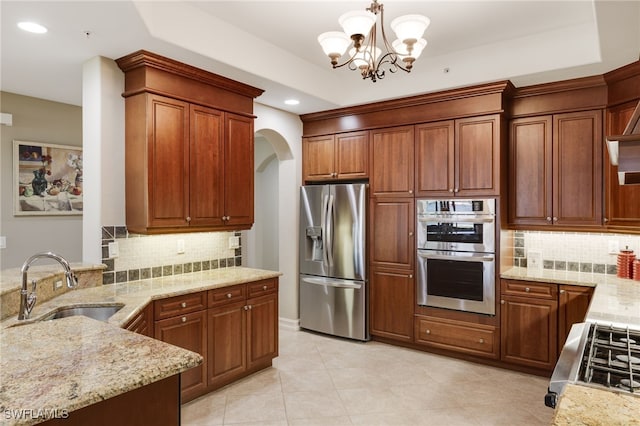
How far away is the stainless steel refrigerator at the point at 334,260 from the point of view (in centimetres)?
445

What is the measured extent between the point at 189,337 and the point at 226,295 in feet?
1.40

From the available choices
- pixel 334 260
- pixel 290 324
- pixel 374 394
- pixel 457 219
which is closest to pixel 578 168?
pixel 457 219

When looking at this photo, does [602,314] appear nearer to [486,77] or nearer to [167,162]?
[486,77]

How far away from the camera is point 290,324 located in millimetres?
4996

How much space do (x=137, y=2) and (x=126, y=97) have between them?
0.85m

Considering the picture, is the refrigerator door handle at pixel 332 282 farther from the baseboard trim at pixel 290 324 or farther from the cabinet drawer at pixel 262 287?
the cabinet drawer at pixel 262 287

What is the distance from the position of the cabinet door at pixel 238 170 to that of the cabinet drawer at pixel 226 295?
620 millimetres

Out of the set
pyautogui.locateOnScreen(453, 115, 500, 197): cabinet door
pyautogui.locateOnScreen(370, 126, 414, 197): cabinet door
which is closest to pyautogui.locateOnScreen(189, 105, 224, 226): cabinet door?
pyautogui.locateOnScreen(370, 126, 414, 197): cabinet door

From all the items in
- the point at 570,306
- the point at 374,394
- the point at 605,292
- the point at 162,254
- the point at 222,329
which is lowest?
the point at 374,394

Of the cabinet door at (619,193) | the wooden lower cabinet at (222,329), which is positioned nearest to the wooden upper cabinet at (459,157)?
the cabinet door at (619,193)

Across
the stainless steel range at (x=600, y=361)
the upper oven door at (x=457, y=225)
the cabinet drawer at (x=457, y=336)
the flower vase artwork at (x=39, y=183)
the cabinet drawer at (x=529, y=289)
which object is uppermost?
the flower vase artwork at (x=39, y=183)

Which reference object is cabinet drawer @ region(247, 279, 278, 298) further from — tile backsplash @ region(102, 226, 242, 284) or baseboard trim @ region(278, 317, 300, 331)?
baseboard trim @ region(278, 317, 300, 331)

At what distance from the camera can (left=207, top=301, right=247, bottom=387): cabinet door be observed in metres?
3.13

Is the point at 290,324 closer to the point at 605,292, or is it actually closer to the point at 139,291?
the point at 139,291
